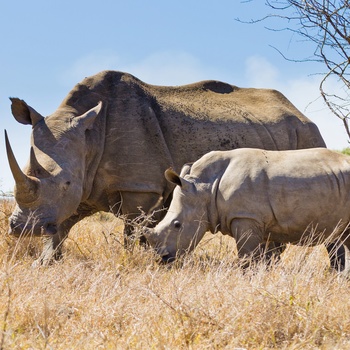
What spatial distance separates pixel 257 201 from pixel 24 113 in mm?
3044

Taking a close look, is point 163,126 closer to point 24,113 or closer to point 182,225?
point 24,113

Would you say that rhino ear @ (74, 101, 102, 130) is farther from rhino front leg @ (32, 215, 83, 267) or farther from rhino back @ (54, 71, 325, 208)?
rhino front leg @ (32, 215, 83, 267)

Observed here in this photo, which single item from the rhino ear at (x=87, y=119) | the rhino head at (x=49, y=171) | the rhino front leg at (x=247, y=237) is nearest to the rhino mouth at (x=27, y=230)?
the rhino head at (x=49, y=171)

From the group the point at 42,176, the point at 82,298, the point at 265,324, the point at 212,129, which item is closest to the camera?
the point at 265,324

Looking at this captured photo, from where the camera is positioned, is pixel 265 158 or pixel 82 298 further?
pixel 265 158

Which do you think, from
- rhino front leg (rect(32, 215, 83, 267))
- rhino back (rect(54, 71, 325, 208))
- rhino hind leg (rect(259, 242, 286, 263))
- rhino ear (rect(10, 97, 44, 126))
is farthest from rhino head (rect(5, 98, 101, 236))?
rhino hind leg (rect(259, 242, 286, 263))

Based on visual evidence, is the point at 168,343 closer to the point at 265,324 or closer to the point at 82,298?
the point at 265,324

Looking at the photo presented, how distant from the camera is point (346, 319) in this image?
4.51 metres

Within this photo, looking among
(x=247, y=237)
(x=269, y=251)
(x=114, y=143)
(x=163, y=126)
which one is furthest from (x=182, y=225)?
(x=163, y=126)

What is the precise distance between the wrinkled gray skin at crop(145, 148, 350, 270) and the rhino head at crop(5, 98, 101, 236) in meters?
1.08

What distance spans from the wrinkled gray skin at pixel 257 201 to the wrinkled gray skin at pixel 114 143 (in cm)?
117

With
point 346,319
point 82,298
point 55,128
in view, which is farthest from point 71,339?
point 55,128

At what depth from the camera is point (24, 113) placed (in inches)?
316

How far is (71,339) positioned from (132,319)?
47 cm
